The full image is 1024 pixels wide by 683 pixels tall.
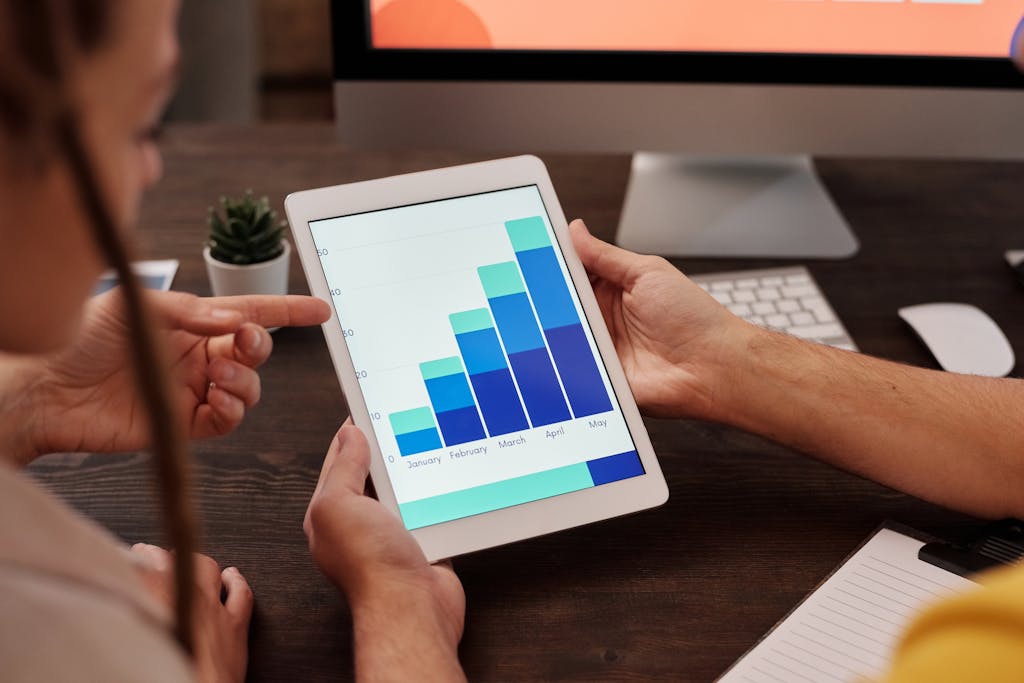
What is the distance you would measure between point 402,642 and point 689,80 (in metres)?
0.66

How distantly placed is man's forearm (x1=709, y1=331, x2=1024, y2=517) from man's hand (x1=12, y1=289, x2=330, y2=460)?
0.37 metres

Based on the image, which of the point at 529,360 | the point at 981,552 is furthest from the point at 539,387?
the point at 981,552

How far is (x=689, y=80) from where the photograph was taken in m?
0.99

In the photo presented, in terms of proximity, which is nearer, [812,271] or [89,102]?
[89,102]

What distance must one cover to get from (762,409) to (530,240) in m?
0.24

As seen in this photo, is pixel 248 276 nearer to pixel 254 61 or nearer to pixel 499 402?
pixel 499 402

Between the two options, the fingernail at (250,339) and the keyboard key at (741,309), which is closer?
the fingernail at (250,339)

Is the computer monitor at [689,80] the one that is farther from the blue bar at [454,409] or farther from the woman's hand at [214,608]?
the woman's hand at [214,608]

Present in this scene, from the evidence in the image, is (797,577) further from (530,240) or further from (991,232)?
(991,232)

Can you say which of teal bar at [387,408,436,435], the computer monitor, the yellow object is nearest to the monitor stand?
the computer monitor

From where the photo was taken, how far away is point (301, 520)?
73 cm

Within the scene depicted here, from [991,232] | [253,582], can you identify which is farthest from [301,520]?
[991,232]

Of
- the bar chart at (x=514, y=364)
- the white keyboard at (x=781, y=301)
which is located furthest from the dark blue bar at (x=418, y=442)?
the white keyboard at (x=781, y=301)

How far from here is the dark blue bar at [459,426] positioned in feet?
2.31
